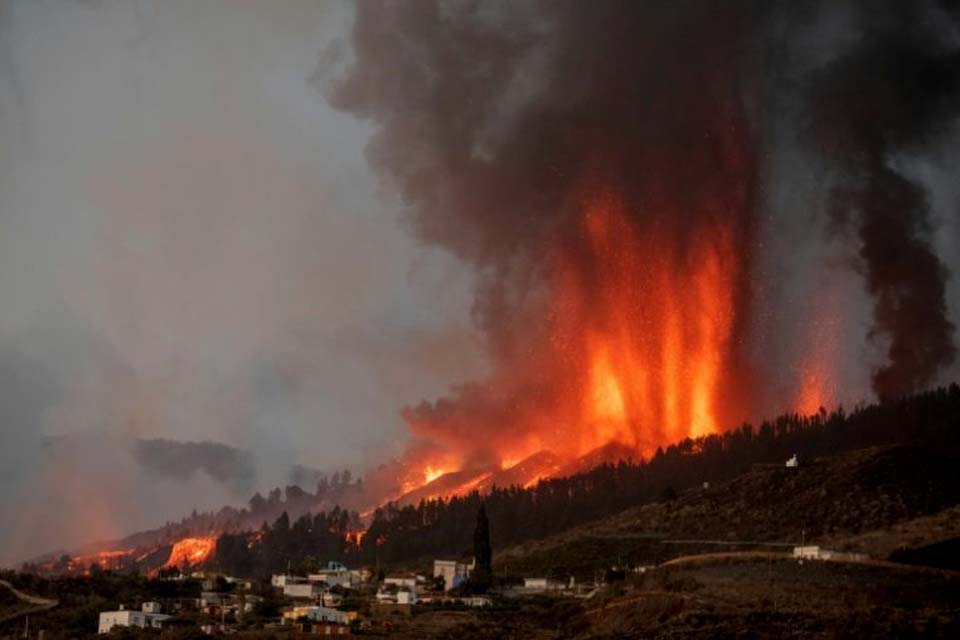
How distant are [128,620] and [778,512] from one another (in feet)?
203

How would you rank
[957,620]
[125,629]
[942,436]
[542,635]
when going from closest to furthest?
1. [957,620]
2. [542,635]
3. [125,629]
4. [942,436]

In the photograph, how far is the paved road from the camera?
9412 cm

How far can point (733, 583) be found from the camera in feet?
255

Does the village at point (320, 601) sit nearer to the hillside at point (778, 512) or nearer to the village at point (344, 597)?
the village at point (344, 597)

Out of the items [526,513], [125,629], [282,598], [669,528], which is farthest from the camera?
[526,513]

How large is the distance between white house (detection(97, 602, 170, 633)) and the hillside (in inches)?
1575

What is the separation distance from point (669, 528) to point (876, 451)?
22.8 meters

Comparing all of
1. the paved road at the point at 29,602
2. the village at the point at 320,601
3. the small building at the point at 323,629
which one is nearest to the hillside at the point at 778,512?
the village at the point at 320,601

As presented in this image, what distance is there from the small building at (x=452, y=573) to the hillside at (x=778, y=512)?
5684mm

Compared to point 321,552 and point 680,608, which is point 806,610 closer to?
point 680,608

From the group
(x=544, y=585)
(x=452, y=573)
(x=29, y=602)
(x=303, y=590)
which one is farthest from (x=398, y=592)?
(x=29, y=602)

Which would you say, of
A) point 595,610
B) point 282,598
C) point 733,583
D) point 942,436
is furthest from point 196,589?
point 942,436

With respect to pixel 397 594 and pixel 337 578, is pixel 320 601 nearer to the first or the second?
pixel 397 594

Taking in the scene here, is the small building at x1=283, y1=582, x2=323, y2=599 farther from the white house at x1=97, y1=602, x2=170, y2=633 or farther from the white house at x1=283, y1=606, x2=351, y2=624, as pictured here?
the white house at x1=97, y1=602, x2=170, y2=633
